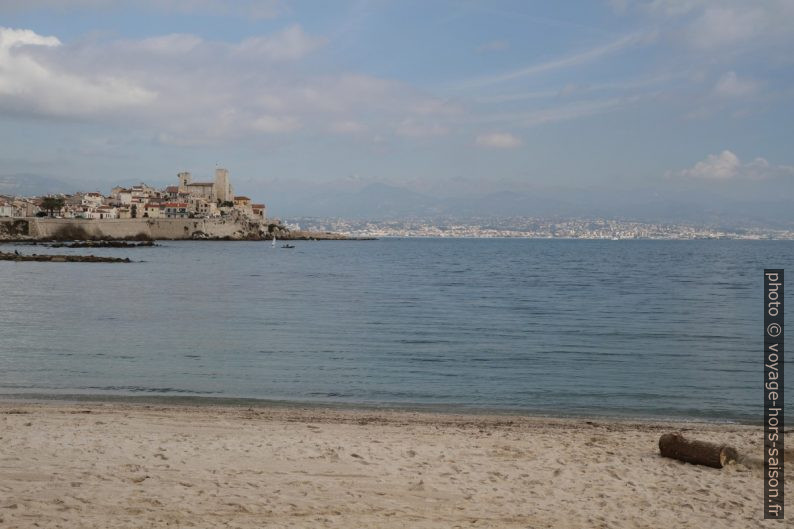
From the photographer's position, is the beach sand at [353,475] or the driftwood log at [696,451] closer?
the beach sand at [353,475]

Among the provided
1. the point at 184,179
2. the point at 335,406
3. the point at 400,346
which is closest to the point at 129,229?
the point at 184,179

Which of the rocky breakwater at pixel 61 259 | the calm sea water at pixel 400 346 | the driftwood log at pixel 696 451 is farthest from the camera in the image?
the rocky breakwater at pixel 61 259

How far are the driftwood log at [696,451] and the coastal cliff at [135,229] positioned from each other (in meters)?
107

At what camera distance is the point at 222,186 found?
161250mm

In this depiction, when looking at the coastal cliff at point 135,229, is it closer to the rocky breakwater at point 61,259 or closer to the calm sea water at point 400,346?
the rocky breakwater at point 61,259

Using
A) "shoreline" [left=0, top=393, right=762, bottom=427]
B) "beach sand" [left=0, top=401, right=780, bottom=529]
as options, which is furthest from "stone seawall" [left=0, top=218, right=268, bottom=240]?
"beach sand" [left=0, top=401, right=780, bottom=529]

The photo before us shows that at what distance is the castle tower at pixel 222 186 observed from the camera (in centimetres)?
16000

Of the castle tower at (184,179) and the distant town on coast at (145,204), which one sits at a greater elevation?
the castle tower at (184,179)

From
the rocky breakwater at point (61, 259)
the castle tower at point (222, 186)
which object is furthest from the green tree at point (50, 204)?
the rocky breakwater at point (61, 259)

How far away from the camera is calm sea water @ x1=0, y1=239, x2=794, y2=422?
1261 centimetres

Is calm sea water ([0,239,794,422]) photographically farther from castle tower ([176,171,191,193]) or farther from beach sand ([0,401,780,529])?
castle tower ([176,171,191,193])


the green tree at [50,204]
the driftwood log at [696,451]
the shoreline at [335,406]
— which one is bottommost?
the shoreline at [335,406]

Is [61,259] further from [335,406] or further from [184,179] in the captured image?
[184,179]

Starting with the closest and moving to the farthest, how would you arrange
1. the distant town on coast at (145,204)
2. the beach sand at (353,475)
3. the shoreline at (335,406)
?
the beach sand at (353,475) → the shoreline at (335,406) → the distant town on coast at (145,204)
